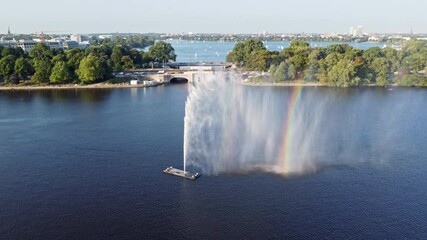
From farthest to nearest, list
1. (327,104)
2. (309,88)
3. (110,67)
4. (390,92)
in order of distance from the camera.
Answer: (110,67) < (309,88) < (390,92) < (327,104)

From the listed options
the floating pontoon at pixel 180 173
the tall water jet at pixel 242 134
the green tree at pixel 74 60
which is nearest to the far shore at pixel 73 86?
the green tree at pixel 74 60

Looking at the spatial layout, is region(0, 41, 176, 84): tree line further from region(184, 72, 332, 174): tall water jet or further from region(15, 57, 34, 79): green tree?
region(184, 72, 332, 174): tall water jet

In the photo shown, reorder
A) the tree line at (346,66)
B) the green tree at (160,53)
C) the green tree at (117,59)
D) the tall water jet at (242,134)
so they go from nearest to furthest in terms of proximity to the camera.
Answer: the tall water jet at (242,134), the tree line at (346,66), the green tree at (117,59), the green tree at (160,53)

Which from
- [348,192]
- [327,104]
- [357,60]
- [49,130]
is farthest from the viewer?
[357,60]

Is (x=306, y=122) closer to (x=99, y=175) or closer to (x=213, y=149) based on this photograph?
(x=213, y=149)

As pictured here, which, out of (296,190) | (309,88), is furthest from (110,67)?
(296,190)

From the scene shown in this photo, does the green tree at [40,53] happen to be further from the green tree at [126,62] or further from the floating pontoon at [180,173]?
the floating pontoon at [180,173]

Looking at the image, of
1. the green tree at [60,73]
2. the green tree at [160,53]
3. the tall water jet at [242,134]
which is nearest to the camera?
the tall water jet at [242,134]
